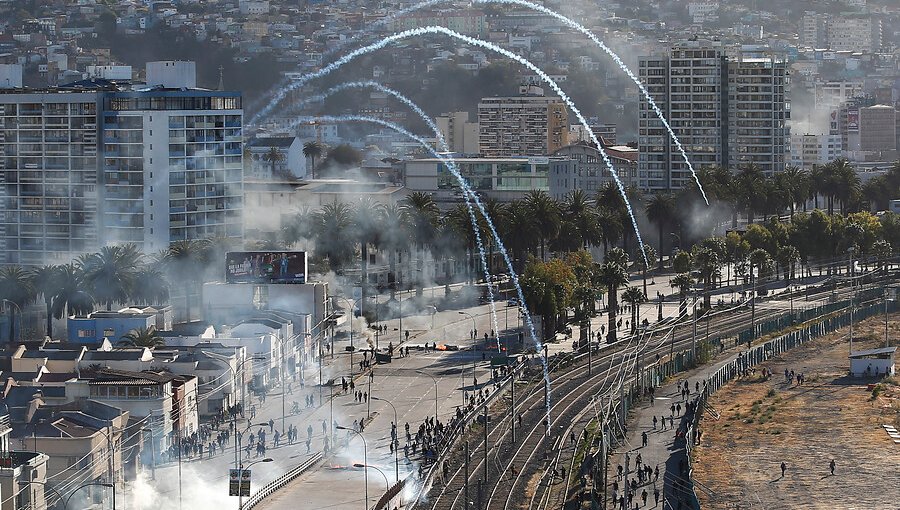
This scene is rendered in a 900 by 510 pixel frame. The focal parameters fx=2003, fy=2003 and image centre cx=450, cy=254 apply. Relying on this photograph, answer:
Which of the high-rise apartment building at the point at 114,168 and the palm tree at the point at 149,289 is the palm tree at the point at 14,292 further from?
the high-rise apartment building at the point at 114,168

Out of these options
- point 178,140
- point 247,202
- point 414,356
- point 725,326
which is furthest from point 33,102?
point 725,326

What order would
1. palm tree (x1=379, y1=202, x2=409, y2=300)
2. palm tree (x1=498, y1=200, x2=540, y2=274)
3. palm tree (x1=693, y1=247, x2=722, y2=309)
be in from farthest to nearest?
palm tree (x1=498, y1=200, x2=540, y2=274) → palm tree (x1=379, y1=202, x2=409, y2=300) → palm tree (x1=693, y1=247, x2=722, y2=309)

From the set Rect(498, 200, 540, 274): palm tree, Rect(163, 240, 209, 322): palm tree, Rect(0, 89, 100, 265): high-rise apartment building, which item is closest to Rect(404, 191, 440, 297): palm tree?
Rect(498, 200, 540, 274): palm tree

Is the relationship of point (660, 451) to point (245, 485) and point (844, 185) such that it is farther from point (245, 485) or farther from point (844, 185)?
point (844, 185)

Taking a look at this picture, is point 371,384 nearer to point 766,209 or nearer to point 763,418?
point 763,418

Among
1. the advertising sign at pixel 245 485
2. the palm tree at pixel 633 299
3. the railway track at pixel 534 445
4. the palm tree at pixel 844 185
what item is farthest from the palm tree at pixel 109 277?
the palm tree at pixel 844 185

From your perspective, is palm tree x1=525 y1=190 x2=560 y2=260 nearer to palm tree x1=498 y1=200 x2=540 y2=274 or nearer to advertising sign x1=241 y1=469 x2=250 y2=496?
palm tree x1=498 y1=200 x2=540 y2=274
